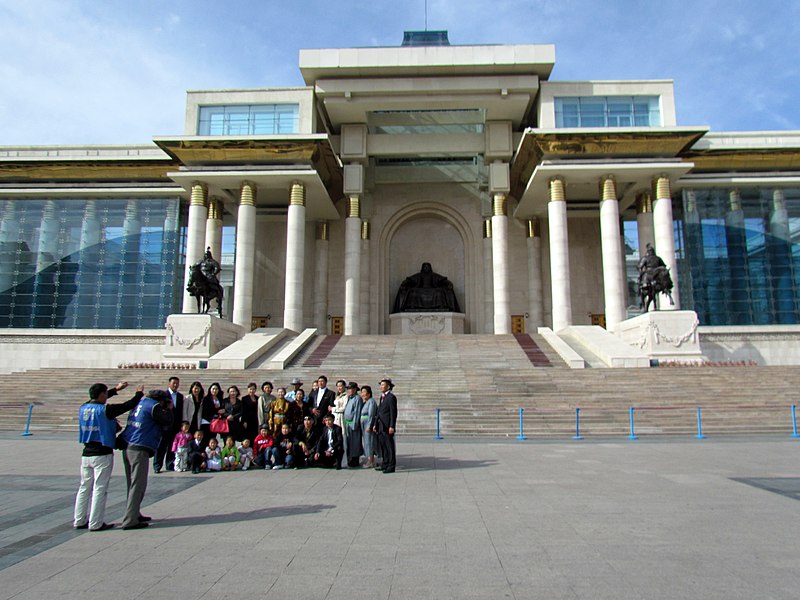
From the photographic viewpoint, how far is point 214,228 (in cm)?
3244

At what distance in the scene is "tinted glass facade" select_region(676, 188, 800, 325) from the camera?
31.9 metres

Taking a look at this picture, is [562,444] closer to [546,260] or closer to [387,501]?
[387,501]

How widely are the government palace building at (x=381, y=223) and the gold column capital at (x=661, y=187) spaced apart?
0.34 feet

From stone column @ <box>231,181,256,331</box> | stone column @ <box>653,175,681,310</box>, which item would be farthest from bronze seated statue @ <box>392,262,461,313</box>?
stone column @ <box>653,175,681,310</box>

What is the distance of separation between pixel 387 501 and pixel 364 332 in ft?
92.5

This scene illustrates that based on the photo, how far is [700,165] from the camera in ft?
106

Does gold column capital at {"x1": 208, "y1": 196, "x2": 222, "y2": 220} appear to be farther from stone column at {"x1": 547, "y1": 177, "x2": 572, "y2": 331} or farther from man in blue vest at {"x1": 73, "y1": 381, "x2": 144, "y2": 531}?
man in blue vest at {"x1": 73, "y1": 381, "x2": 144, "y2": 531}

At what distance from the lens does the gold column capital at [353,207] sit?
33.9 metres

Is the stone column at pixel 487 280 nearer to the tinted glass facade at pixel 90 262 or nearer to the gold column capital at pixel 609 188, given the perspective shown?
the gold column capital at pixel 609 188

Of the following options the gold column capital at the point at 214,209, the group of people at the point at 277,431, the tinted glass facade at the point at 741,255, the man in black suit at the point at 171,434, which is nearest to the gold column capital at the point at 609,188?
the tinted glass facade at the point at 741,255

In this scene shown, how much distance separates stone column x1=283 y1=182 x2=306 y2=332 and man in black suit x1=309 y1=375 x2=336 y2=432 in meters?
19.3

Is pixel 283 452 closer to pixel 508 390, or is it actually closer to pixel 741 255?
pixel 508 390

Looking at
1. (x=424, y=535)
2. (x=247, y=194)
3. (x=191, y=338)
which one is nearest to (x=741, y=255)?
(x=247, y=194)

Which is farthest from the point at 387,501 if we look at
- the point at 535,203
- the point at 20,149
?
the point at 20,149
